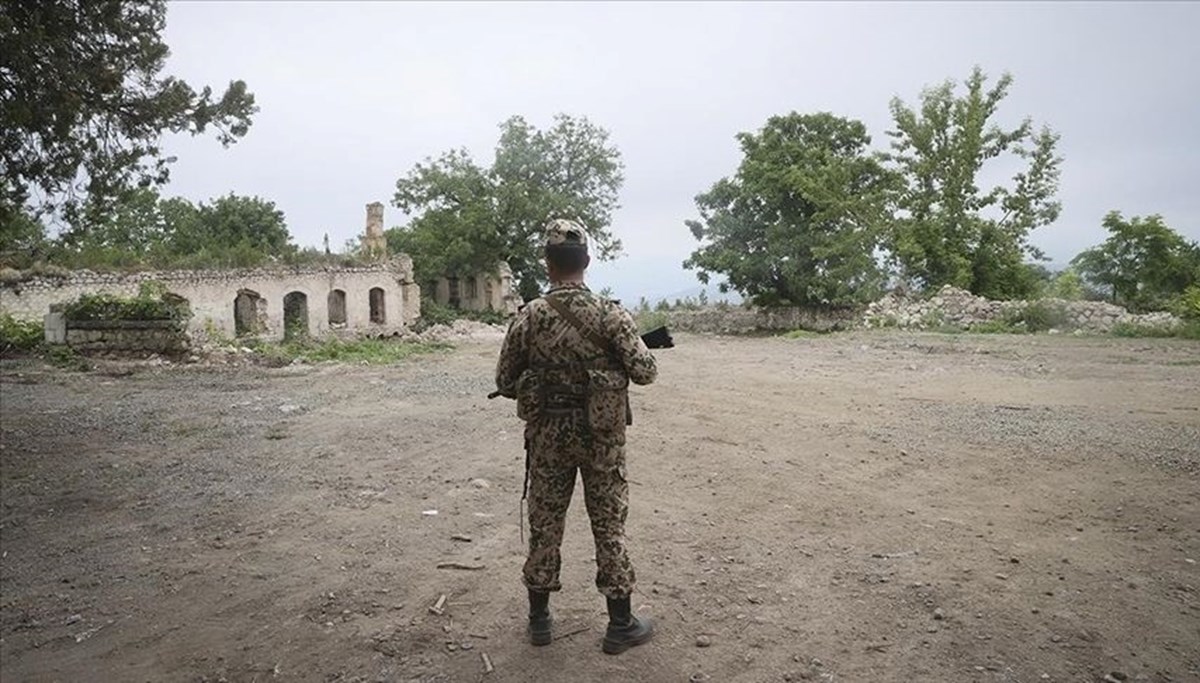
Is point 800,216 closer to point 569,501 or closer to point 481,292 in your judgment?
point 481,292

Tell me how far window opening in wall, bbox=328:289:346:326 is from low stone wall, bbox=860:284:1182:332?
1899 cm

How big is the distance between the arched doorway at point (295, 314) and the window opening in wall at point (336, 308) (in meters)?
1.27

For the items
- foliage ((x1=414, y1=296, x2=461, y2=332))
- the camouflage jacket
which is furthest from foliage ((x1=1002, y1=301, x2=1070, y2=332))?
foliage ((x1=414, y1=296, x2=461, y2=332))

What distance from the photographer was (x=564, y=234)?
3121mm

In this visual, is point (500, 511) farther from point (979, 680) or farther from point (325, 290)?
point (325, 290)

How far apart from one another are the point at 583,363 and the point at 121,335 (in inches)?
582

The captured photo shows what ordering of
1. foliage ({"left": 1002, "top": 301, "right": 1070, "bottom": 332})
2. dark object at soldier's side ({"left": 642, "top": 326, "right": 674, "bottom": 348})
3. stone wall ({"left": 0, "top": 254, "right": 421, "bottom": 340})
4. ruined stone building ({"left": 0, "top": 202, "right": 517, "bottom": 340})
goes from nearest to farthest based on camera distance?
dark object at soldier's side ({"left": 642, "top": 326, "right": 674, "bottom": 348}), stone wall ({"left": 0, "top": 254, "right": 421, "bottom": 340}), ruined stone building ({"left": 0, "top": 202, "right": 517, "bottom": 340}), foliage ({"left": 1002, "top": 301, "right": 1070, "bottom": 332})

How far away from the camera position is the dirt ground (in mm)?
3031

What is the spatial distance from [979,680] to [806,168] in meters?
24.6

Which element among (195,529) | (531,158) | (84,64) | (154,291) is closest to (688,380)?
(195,529)

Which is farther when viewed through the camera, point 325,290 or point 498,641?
point 325,290

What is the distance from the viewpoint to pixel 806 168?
25297mm

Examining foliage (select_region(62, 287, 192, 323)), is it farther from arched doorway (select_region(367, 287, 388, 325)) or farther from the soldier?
the soldier

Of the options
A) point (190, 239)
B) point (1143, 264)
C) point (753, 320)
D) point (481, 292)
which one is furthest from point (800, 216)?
point (190, 239)
